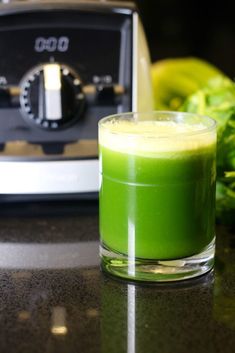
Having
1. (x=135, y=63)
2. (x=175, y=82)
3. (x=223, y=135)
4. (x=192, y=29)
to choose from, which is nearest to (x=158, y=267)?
(x=223, y=135)

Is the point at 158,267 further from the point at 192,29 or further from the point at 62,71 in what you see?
the point at 192,29

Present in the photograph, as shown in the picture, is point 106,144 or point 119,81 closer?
point 106,144

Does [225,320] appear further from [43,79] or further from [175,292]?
[43,79]

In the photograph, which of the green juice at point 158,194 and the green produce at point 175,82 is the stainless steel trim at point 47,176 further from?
the green produce at point 175,82

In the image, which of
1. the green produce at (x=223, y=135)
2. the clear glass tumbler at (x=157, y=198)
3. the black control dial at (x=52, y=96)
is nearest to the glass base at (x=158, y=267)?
the clear glass tumbler at (x=157, y=198)

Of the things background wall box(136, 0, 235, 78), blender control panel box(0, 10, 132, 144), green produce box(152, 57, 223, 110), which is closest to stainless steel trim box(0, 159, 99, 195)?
blender control panel box(0, 10, 132, 144)

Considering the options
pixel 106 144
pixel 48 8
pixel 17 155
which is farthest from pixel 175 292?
pixel 48 8

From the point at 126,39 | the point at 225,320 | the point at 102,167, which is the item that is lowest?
the point at 225,320
